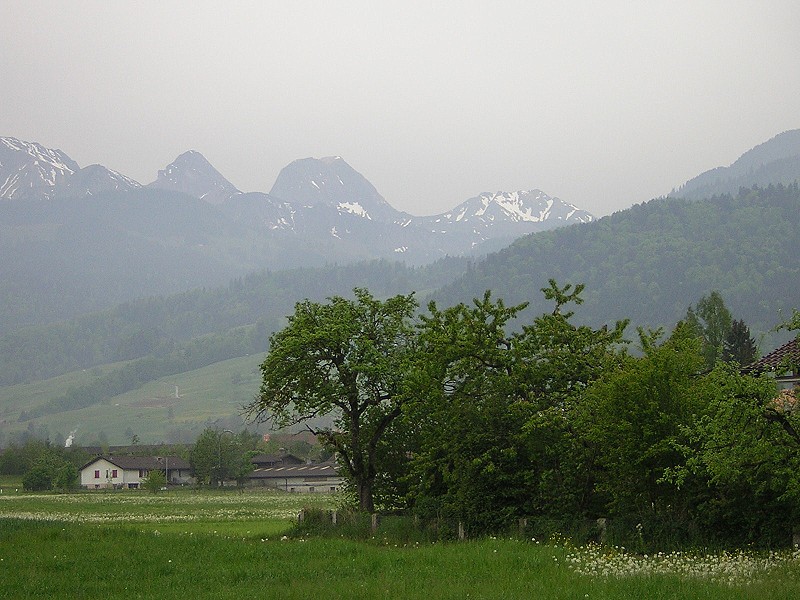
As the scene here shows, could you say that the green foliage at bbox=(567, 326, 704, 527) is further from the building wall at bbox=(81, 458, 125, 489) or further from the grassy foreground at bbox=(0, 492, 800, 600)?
the building wall at bbox=(81, 458, 125, 489)

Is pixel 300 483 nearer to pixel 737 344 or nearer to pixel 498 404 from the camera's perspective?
pixel 737 344

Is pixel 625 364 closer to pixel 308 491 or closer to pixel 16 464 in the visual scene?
pixel 308 491

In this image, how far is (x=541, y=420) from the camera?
3406 cm

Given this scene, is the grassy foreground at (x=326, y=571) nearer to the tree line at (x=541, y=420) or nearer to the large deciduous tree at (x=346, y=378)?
the tree line at (x=541, y=420)

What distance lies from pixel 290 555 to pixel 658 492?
485 inches

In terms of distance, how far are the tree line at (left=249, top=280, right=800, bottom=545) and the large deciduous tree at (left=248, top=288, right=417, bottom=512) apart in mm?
93

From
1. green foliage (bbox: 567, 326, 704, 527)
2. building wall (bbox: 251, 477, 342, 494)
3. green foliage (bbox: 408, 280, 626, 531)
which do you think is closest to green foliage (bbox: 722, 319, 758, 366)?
green foliage (bbox: 408, 280, 626, 531)

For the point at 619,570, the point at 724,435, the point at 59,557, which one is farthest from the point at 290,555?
the point at 724,435

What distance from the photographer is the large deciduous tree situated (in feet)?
152

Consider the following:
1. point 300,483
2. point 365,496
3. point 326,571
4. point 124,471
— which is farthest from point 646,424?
point 124,471

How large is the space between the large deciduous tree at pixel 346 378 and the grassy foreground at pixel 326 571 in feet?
29.9

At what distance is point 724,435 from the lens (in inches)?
1041

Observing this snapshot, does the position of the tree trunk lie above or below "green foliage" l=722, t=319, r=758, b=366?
below

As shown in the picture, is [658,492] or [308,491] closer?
[658,492]
